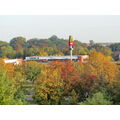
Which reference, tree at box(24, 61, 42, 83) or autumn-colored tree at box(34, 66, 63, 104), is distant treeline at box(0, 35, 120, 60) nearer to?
tree at box(24, 61, 42, 83)

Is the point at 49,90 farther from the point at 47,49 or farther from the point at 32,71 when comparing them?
the point at 47,49

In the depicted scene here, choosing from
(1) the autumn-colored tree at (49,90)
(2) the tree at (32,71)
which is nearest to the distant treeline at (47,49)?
(2) the tree at (32,71)

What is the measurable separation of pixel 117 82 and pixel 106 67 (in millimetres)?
1853

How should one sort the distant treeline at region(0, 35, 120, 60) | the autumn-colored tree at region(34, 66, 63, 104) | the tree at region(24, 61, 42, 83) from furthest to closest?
1. the distant treeline at region(0, 35, 120, 60)
2. the tree at region(24, 61, 42, 83)
3. the autumn-colored tree at region(34, 66, 63, 104)

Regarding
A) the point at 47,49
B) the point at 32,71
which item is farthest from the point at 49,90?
the point at 47,49

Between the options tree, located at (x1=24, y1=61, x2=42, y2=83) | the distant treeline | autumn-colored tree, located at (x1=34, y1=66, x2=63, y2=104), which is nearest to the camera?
autumn-colored tree, located at (x1=34, y1=66, x2=63, y2=104)

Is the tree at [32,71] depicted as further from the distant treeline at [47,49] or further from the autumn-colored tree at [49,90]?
the distant treeline at [47,49]

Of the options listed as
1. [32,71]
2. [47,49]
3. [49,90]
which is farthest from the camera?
[47,49]

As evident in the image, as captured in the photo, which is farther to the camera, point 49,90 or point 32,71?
point 32,71

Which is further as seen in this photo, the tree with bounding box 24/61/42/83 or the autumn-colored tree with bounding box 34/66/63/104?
the tree with bounding box 24/61/42/83

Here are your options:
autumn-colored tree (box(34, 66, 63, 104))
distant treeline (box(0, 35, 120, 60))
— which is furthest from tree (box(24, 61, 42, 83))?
distant treeline (box(0, 35, 120, 60))

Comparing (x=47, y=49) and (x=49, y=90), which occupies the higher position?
(x=47, y=49)
